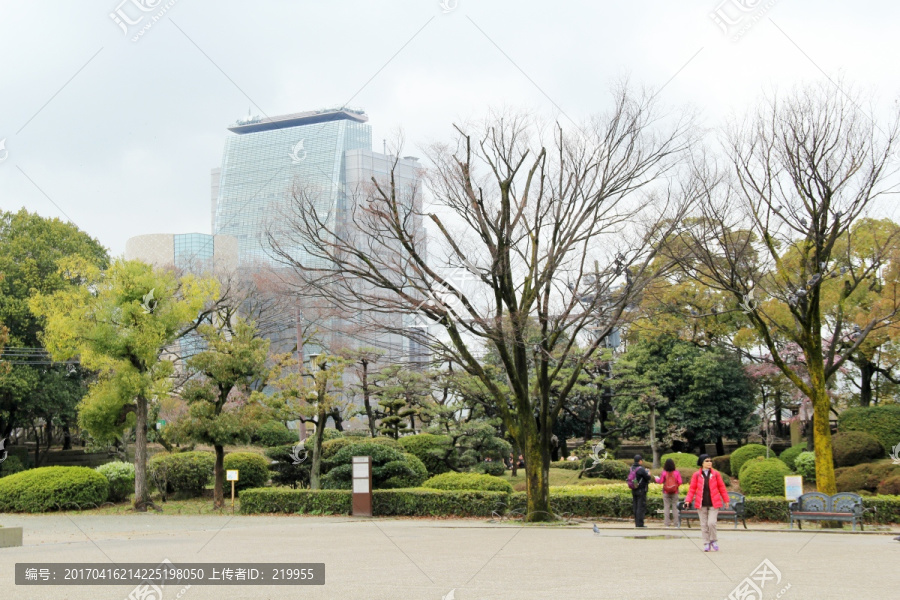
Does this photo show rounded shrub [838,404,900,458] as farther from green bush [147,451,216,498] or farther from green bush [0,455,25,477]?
green bush [0,455,25,477]

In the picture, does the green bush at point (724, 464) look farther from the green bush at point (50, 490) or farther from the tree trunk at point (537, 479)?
the green bush at point (50, 490)

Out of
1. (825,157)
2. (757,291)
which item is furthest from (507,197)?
(757,291)

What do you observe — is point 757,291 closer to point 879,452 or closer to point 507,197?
point 879,452

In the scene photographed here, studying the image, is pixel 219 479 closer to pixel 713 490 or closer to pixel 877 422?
pixel 713 490

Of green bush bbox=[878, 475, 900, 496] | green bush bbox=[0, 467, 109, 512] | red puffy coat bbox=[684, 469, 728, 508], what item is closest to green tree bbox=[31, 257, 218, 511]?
green bush bbox=[0, 467, 109, 512]

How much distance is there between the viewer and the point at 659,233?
57.3ft

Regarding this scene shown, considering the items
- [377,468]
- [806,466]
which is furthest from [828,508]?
[806,466]

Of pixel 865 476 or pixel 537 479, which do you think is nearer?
pixel 537 479

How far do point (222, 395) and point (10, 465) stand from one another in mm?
15444

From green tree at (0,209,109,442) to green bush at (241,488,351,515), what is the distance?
1622 centimetres

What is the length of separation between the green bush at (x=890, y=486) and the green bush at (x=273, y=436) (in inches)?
876

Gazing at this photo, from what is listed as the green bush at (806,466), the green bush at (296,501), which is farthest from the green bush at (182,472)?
the green bush at (806,466)

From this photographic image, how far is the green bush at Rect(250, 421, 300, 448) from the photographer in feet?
117

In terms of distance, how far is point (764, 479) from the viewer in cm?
2342
